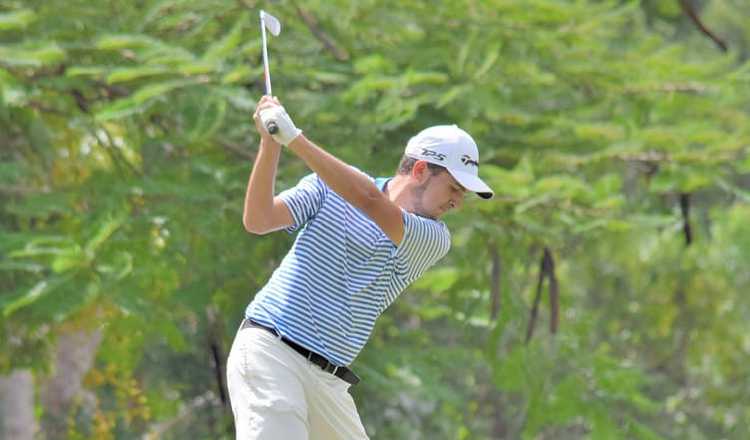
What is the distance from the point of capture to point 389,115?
8.96 meters

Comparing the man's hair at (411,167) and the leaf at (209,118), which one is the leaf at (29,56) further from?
the man's hair at (411,167)

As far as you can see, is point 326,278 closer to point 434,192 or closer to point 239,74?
point 434,192

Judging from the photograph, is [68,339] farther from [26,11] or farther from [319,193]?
[319,193]

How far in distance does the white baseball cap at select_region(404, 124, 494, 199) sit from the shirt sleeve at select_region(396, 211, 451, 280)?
0.16 meters

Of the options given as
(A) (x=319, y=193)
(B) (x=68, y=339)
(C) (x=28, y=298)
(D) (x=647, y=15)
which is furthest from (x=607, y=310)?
(A) (x=319, y=193)

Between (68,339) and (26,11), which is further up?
(26,11)

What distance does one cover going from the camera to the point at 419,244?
5.16m

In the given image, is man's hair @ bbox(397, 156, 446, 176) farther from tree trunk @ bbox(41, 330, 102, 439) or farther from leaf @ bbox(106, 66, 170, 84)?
tree trunk @ bbox(41, 330, 102, 439)

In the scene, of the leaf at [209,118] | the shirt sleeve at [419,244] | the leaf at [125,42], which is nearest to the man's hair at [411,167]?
the shirt sleeve at [419,244]

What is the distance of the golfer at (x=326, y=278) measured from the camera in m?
5.03

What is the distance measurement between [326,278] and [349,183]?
1.25 feet

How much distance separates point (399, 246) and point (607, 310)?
47.4ft

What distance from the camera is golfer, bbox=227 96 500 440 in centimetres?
503

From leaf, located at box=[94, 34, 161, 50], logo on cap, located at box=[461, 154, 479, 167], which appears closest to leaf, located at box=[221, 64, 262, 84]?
leaf, located at box=[94, 34, 161, 50]
